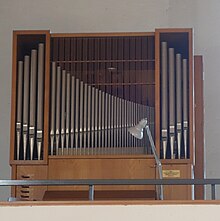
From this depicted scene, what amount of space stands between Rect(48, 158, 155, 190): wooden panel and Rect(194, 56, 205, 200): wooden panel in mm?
786

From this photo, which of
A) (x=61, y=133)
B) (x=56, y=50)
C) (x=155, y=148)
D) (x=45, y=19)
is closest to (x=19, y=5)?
(x=45, y=19)

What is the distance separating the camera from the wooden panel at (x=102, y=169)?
6203 mm

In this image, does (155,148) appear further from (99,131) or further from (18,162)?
(18,162)

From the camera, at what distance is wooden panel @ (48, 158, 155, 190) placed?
20.4 feet

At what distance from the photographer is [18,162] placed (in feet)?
20.5

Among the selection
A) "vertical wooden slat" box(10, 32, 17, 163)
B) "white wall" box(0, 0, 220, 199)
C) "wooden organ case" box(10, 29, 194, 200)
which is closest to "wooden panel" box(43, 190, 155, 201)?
"wooden organ case" box(10, 29, 194, 200)

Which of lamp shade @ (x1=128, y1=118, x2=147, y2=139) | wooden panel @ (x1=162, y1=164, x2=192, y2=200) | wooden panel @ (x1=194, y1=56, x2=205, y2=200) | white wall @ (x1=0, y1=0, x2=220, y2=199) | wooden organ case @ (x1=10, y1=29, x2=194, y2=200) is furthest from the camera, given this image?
white wall @ (x1=0, y1=0, x2=220, y2=199)

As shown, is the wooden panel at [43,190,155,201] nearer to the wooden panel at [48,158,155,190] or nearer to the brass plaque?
the wooden panel at [48,158,155,190]

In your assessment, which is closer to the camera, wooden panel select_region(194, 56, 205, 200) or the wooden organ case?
the wooden organ case

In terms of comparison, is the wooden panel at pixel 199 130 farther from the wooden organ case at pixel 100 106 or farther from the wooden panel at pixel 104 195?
the wooden panel at pixel 104 195

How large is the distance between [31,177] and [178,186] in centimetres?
131

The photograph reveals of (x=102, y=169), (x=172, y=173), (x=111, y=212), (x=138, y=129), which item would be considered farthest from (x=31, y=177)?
(x=111, y=212)

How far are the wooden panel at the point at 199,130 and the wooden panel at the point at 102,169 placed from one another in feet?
2.58

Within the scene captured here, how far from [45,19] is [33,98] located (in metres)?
1.47
